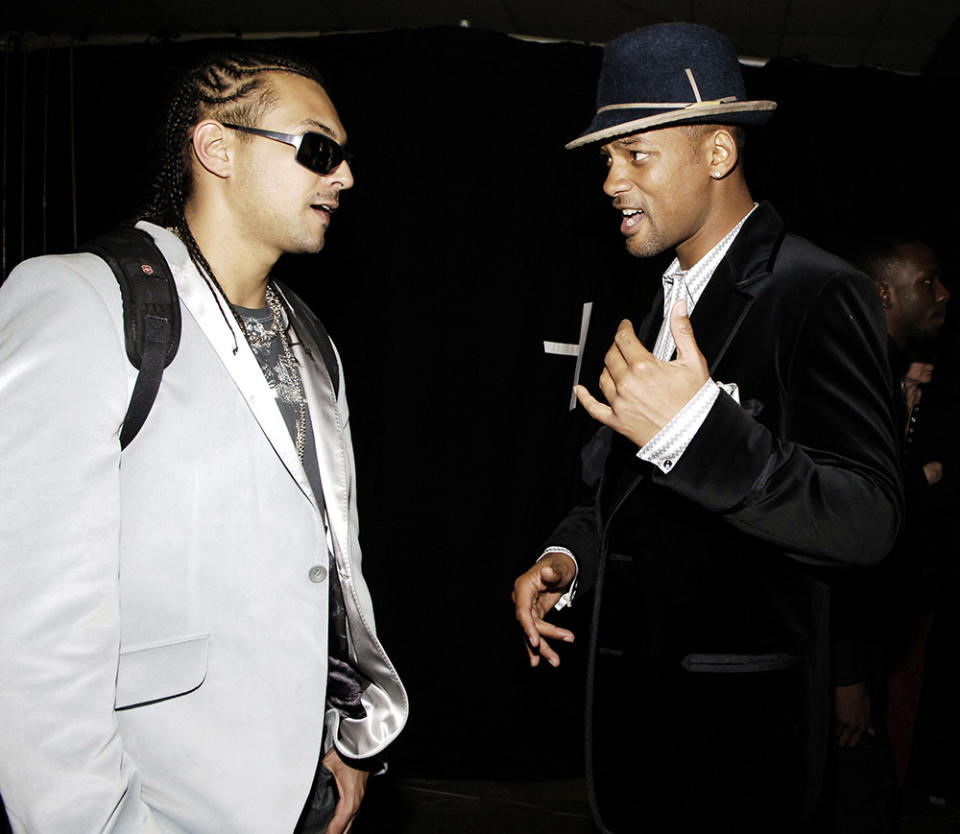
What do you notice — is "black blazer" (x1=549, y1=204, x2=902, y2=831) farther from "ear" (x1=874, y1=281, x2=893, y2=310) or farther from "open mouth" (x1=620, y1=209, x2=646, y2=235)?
"ear" (x1=874, y1=281, x2=893, y2=310)

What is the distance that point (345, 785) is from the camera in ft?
5.52

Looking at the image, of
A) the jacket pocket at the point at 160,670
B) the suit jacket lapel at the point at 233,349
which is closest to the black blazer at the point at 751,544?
the suit jacket lapel at the point at 233,349

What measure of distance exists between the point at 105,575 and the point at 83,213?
11.0ft

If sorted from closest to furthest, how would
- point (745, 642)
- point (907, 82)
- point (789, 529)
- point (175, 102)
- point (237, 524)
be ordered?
point (789, 529)
point (237, 524)
point (745, 642)
point (175, 102)
point (907, 82)

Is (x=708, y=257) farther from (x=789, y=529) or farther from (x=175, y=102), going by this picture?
(x=175, y=102)

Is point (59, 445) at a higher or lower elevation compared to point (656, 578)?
higher

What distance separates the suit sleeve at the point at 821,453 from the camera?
4.04 ft

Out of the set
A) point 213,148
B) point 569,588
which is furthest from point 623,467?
point 213,148

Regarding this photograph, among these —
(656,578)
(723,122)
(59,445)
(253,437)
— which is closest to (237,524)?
(253,437)

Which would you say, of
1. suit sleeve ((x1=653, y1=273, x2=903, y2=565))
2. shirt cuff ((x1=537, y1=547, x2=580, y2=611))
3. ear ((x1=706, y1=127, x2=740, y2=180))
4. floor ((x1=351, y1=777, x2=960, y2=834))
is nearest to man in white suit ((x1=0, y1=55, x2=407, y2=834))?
shirt cuff ((x1=537, y1=547, x2=580, y2=611))

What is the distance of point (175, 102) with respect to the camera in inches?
69.4

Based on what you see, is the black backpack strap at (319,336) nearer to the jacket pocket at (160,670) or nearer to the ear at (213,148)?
the ear at (213,148)

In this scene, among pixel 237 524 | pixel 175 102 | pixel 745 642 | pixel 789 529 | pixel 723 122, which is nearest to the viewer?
pixel 789 529

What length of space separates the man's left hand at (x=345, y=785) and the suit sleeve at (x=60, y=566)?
549mm
